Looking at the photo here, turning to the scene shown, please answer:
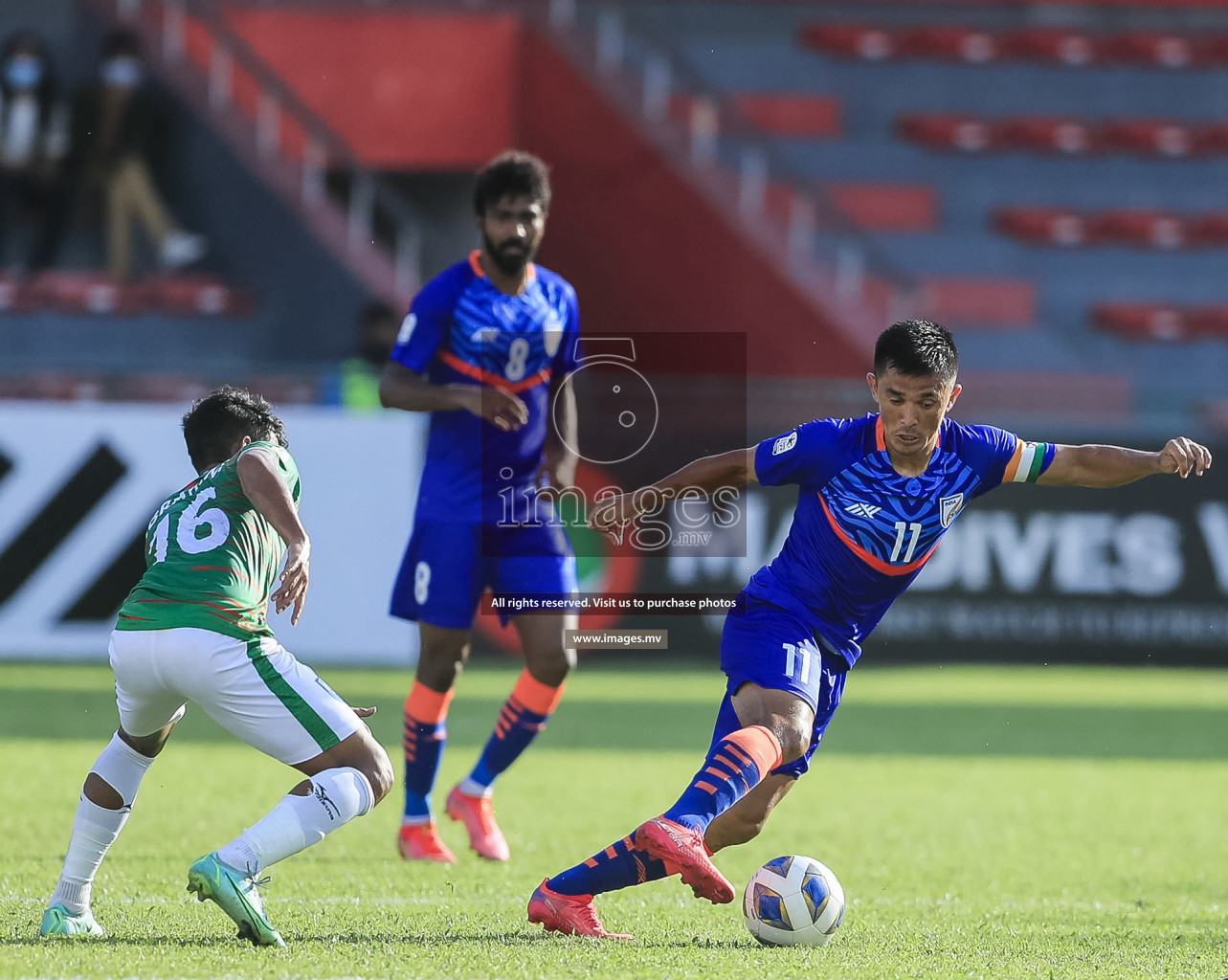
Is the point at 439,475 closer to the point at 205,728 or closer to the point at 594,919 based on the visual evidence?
the point at 594,919

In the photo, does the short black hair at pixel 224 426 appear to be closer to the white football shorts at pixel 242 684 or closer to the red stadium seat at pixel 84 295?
the white football shorts at pixel 242 684

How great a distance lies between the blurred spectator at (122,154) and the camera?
16.2m

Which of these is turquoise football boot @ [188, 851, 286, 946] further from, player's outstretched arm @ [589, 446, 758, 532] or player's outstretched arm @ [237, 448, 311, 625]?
player's outstretched arm @ [589, 446, 758, 532]

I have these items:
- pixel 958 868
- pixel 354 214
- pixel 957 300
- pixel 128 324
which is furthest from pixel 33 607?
pixel 957 300

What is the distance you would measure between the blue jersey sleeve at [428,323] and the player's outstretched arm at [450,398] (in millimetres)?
51

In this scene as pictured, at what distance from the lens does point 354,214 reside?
666 inches

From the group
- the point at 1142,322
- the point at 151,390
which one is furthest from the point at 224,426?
the point at 1142,322

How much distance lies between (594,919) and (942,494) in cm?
153

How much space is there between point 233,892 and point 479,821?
2.22m

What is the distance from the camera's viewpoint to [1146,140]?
19969 millimetres

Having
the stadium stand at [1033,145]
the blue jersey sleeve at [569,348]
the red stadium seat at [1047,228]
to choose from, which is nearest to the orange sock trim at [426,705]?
the blue jersey sleeve at [569,348]

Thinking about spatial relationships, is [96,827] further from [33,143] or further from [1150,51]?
[1150,51]

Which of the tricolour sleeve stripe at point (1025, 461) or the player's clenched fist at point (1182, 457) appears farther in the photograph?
the tricolour sleeve stripe at point (1025, 461)

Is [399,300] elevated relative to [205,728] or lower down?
elevated
